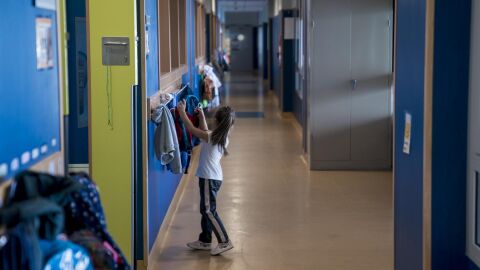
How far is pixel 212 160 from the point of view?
5.02m

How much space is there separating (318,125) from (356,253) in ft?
11.1

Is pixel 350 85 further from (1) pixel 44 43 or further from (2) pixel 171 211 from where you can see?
(1) pixel 44 43

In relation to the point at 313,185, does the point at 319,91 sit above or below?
above

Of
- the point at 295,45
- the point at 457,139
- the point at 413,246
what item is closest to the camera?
the point at 457,139

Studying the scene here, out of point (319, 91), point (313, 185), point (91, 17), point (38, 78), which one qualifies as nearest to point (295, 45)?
point (319, 91)

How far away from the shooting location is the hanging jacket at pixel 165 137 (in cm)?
488

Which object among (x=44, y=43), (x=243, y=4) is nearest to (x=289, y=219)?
(x=44, y=43)

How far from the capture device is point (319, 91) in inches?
330

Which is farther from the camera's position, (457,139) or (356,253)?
(356,253)

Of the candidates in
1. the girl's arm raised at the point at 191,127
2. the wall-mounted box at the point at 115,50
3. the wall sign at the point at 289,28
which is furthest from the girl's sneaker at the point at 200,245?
the wall sign at the point at 289,28

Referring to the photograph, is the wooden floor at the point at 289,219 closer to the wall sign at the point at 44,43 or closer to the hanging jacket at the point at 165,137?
the hanging jacket at the point at 165,137

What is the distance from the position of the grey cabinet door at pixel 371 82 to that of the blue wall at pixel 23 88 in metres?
6.16

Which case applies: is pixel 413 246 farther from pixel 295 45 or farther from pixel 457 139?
pixel 295 45

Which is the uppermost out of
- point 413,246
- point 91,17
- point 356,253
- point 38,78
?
point 91,17
